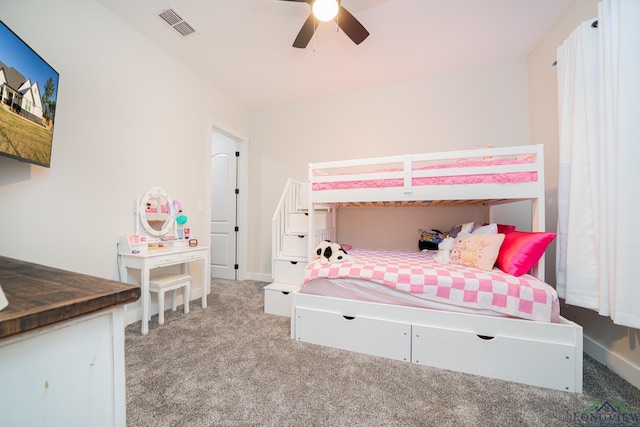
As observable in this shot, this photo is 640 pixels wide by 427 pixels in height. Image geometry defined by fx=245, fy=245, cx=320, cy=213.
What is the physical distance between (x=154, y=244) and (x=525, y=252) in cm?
304

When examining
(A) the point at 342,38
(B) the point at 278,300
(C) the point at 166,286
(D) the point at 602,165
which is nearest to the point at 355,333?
(B) the point at 278,300

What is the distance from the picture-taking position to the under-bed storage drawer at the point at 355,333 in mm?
1663

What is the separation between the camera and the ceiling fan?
1.71 m

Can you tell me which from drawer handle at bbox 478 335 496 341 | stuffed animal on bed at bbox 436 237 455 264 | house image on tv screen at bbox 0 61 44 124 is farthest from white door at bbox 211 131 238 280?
drawer handle at bbox 478 335 496 341

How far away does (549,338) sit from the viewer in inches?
55.6

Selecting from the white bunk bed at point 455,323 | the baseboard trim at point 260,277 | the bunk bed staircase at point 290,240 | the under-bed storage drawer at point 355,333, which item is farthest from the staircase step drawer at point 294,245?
the baseboard trim at point 260,277

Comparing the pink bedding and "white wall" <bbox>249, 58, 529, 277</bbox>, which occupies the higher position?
"white wall" <bbox>249, 58, 529, 277</bbox>

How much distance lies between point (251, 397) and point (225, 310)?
1.36 m

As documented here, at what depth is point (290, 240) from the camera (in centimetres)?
271

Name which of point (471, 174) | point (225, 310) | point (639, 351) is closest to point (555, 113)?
point (471, 174)

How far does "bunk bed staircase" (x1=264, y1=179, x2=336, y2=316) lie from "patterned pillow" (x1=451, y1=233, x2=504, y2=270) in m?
A: 1.28

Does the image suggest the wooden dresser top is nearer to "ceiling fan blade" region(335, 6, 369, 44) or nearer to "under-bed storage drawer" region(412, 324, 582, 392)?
"under-bed storage drawer" region(412, 324, 582, 392)

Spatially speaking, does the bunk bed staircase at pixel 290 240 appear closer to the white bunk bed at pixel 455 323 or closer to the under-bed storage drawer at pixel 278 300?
the under-bed storage drawer at pixel 278 300

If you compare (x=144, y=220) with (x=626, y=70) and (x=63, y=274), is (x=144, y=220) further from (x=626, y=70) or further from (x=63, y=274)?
(x=626, y=70)
